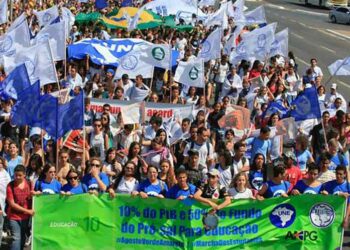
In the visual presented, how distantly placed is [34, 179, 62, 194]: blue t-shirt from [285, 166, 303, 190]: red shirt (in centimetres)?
291

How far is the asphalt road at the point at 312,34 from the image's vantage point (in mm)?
31884

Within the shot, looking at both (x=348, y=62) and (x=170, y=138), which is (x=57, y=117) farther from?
(x=348, y=62)

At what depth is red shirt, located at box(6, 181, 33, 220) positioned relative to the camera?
→ 1066 centimetres

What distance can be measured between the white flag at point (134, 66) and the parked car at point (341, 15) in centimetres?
3411

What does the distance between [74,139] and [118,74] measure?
172 inches

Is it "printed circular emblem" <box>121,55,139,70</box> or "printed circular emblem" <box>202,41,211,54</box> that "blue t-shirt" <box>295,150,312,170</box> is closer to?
"printed circular emblem" <box>121,55,139,70</box>

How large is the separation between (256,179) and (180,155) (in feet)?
6.85

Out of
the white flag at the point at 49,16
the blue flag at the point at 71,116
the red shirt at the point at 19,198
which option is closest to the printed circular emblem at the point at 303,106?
the blue flag at the point at 71,116

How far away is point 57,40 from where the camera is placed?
17.2 metres

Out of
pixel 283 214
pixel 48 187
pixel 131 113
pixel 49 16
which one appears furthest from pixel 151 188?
pixel 49 16

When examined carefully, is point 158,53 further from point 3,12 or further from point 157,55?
point 3,12

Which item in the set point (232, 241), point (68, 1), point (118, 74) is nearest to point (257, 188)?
point (232, 241)

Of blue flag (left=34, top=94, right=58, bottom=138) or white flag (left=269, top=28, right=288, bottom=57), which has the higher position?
blue flag (left=34, top=94, right=58, bottom=138)

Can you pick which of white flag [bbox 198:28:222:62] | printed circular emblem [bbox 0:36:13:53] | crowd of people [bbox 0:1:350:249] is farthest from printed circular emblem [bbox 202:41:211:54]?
printed circular emblem [bbox 0:36:13:53]
